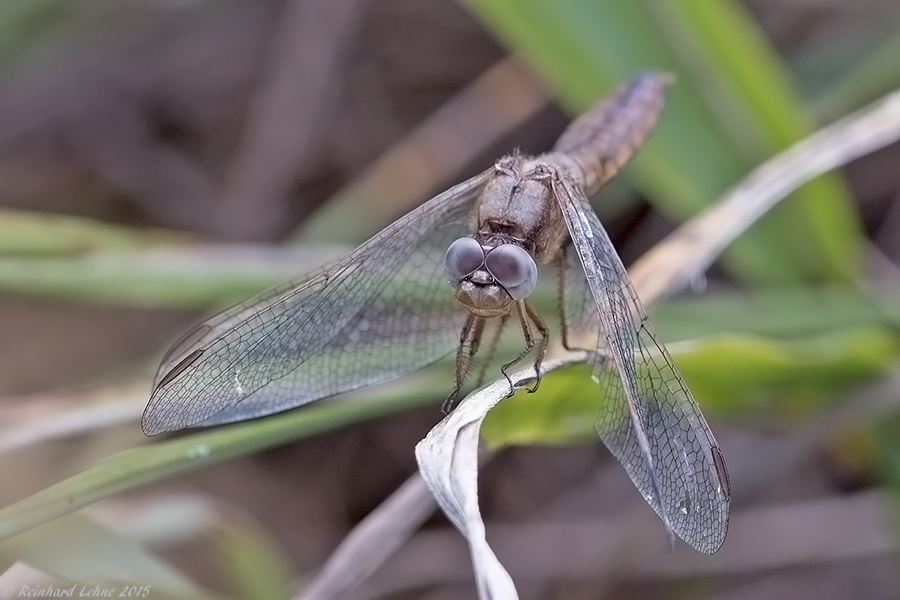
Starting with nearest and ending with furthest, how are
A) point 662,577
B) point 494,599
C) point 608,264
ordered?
1. point 494,599
2. point 608,264
3. point 662,577

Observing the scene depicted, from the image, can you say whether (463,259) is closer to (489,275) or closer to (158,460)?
(489,275)

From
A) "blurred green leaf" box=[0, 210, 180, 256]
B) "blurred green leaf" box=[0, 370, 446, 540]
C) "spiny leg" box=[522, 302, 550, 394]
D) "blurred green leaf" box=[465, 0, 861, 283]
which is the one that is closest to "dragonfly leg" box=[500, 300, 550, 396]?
"spiny leg" box=[522, 302, 550, 394]

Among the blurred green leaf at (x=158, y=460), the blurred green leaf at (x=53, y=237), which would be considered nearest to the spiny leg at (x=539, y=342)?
the blurred green leaf at (x=158, y=460)

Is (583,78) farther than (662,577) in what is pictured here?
No

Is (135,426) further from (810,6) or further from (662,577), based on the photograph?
(810,6)

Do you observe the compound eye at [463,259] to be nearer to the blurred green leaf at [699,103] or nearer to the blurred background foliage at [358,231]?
the blurred background foliage at [358,231]

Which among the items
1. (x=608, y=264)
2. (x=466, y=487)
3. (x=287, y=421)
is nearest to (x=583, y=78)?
(x=608, y=264)

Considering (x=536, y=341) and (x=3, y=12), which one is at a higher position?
(x=3, y=12)
